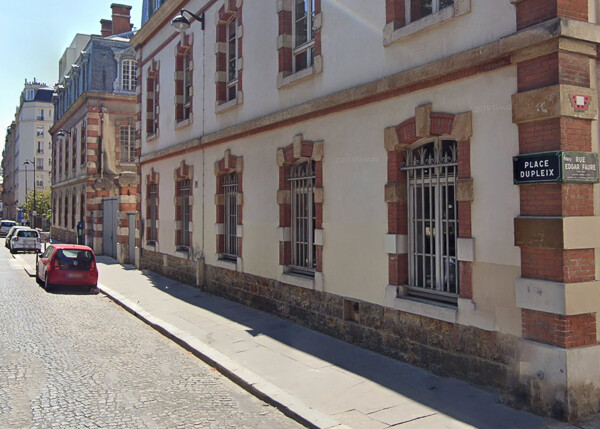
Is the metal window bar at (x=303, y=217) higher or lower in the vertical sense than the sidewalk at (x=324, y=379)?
higher

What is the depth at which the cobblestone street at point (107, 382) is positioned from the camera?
5.68m

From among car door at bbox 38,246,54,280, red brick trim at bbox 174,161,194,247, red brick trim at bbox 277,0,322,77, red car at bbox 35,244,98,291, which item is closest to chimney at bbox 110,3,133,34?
car door at bbox 38,246,54,280

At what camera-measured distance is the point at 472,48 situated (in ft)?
21.9

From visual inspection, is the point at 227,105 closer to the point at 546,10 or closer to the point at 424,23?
the point at 424,23

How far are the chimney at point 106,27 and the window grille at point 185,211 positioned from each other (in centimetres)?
2463

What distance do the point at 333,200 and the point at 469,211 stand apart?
3030mm

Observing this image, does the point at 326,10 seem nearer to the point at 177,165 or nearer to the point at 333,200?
the point at 333,200

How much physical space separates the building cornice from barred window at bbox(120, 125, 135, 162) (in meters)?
21.3

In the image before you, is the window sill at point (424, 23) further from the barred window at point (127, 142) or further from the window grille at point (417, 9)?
the barred window at point (127, 142)

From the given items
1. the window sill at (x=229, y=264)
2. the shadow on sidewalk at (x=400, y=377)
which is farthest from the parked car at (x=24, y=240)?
the shadow on sidewalk at (x=400, y=377)

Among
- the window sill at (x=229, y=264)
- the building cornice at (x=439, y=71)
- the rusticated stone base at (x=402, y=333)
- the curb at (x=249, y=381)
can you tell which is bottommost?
the curb at (x=249, y=381)

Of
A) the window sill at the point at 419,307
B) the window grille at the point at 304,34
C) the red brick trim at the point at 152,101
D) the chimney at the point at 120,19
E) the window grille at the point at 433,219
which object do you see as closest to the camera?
the window sill at the point at 419,307

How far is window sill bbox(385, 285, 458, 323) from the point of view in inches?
271

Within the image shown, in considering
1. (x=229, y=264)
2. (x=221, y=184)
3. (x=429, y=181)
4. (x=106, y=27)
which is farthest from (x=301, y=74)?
(x=106, y=27)
